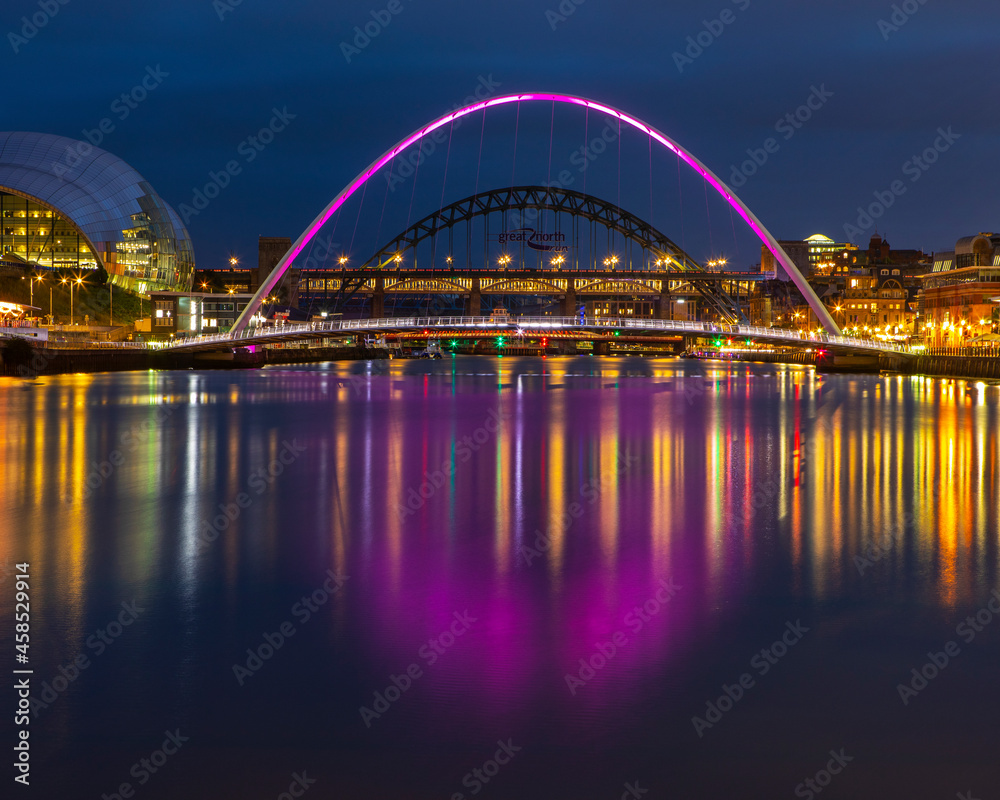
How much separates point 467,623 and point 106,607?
325 centimetres

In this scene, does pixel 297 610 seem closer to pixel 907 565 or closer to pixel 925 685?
pixel 925 685

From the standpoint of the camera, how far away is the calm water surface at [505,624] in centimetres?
640

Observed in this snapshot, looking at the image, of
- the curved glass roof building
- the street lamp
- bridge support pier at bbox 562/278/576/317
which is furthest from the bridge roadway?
bridge support pier at bbox 562/278/576/317

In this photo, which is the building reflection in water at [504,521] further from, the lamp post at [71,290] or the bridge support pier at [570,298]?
the bridge support pier at [570,298]

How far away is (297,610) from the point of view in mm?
9492

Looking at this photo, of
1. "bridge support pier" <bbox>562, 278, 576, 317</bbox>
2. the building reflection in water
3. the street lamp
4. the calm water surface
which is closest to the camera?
the calm water surface

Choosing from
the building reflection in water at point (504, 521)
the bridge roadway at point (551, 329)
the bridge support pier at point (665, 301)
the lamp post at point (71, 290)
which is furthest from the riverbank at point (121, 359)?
the bridge support pier at point (665, 301)

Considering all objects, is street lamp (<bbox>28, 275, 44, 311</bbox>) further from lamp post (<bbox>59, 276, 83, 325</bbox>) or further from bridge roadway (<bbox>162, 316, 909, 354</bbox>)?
bridge roadway (<bbox>162, 316, 909, 354</bbox>)

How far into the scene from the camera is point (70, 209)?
9531 cm

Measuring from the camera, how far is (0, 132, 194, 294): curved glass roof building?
312 ft

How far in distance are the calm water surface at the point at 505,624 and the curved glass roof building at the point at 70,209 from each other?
266ft

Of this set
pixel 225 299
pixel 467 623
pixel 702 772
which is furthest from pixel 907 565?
pixel 225 299

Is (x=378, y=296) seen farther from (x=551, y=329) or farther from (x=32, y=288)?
(x=551, y=329)

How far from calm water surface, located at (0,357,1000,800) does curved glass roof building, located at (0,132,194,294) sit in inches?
3189
